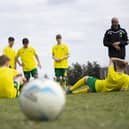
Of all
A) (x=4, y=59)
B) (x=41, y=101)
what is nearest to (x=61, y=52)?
(x=4, y=59)

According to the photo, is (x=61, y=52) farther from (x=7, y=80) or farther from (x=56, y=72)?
(x=7, y=80)

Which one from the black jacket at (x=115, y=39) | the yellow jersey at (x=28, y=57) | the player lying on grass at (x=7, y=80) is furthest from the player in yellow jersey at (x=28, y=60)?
the player lying on grass at (x=7, y=80)

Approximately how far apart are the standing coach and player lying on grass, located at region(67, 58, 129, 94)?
4.35 feet

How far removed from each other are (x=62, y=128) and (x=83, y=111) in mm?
2305

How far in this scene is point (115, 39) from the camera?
53.5 feet

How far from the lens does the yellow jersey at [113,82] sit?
14.7m

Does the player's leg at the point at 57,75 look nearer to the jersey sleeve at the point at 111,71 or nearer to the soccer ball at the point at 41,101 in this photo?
the jersey sleeve at the point at 111,71

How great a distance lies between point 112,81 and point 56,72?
18.8 ft

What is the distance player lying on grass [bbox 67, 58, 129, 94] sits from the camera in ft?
48.1

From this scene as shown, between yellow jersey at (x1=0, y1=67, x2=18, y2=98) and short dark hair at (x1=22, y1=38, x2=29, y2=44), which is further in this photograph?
short dark hair at (x1=22, y1=38, x2=29, y2=44)

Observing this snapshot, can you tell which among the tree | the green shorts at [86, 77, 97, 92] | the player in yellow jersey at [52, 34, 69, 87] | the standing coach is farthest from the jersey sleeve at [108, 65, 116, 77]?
the tree

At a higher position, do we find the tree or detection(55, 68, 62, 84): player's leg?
detection(55, 68, 62, 84): player's leg

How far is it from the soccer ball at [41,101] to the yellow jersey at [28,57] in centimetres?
1130

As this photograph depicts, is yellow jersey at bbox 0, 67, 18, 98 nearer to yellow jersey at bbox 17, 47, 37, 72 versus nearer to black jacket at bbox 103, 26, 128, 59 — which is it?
black jacket at bbox 103, 26, 128, 59
